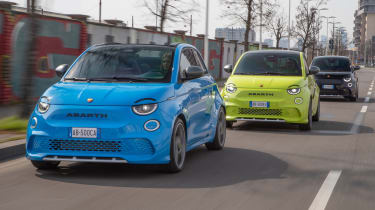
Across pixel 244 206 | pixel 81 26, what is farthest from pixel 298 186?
pixel 81 26

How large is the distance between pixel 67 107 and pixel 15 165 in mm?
1475

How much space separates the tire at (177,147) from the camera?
7.07 meters

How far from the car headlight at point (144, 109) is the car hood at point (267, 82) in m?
5.58

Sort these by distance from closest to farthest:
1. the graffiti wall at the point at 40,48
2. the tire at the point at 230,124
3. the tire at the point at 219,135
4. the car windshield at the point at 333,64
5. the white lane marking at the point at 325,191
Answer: the white lane marking at the point at 325,191 < the tire at the point at 219,135 < the tire at the point at 230,124 < the graffiti wall at the point at 40,48 < the car windshield at the point at 333,64

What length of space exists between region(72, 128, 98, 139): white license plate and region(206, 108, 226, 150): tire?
2923 millimetres

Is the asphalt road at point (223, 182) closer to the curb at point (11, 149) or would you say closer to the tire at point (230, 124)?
the curb at point (11, 149)

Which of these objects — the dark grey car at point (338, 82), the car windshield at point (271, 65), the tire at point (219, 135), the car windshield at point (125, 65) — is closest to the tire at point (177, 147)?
the car windshield at point (125, 65)

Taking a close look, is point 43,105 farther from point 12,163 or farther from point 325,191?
point 325,191

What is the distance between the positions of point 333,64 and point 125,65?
613 inches

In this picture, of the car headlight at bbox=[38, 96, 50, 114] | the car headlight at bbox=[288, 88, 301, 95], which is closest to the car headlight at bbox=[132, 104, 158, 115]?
the car headlight at bbox=[38, 96, 50, 114]

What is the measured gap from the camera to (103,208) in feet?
17.9

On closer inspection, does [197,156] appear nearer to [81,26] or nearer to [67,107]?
[67,107]

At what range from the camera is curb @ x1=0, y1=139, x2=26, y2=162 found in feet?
27.5

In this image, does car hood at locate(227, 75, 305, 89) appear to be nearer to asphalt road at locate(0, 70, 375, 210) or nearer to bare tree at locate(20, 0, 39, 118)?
asphalt road at locate(0, 70, 375, 210)
